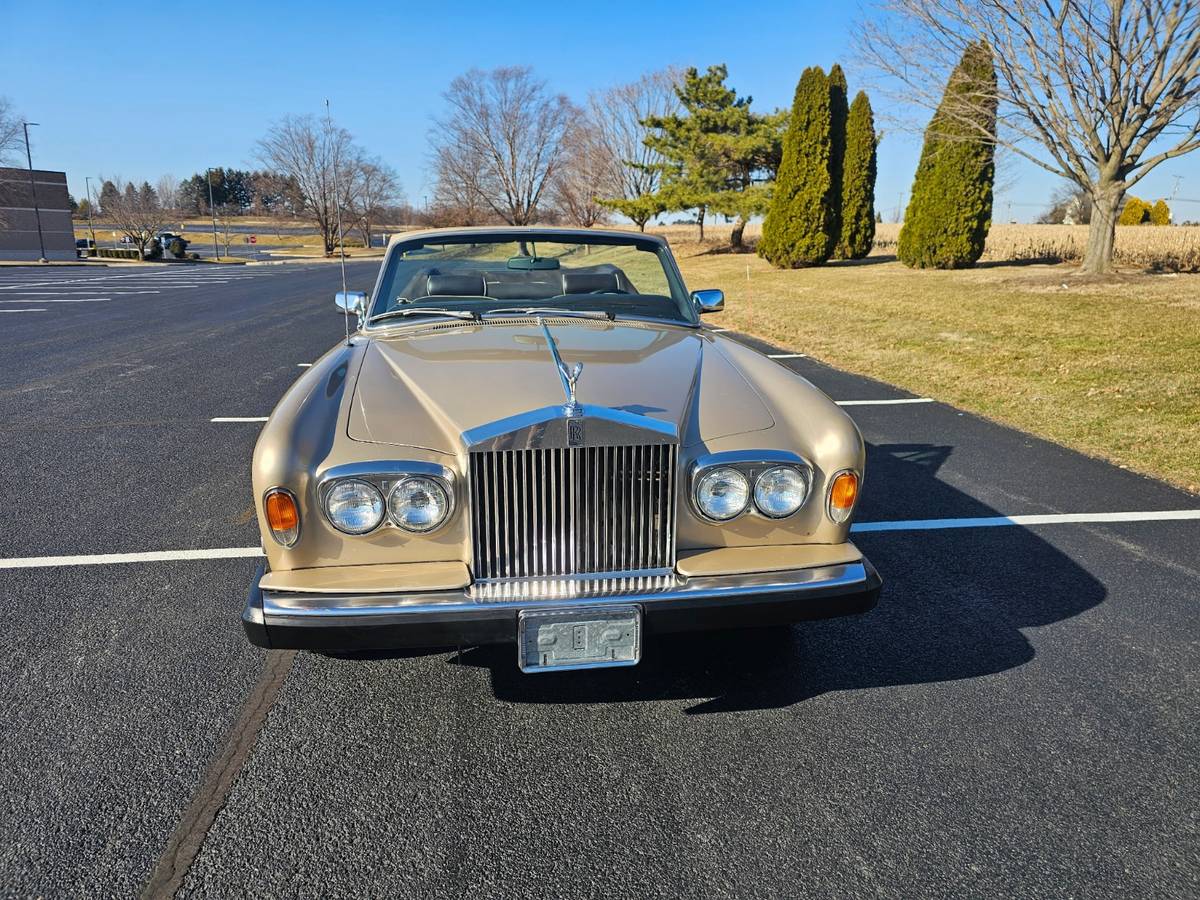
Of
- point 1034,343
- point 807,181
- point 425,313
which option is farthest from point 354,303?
point 807,181

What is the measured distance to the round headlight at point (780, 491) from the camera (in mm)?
2598

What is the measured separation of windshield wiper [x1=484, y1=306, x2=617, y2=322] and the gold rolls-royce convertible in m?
1.01

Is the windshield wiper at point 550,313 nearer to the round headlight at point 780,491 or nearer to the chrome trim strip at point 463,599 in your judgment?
the round headlight at point 780,491

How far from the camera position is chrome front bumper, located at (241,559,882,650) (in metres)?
2.30

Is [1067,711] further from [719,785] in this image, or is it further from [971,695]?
[719,785]

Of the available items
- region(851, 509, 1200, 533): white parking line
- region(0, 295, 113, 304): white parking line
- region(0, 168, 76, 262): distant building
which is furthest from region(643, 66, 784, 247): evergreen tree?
region(0, 168, 76, 262): distant building

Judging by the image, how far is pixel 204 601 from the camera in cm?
349

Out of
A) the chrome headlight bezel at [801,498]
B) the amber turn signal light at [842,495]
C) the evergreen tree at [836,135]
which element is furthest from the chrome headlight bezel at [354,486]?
the evergreen tree at [836,135]

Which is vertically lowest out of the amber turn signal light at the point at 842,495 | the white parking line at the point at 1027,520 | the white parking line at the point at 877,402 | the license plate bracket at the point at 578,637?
the white parking line at the point at 1027,520

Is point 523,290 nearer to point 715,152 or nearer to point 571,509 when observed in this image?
point 571,509

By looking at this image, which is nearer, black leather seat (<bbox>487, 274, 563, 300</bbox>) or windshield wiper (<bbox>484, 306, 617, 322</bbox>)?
windshield wiper (<bbox>484, 306, 617, 322</bbox>)

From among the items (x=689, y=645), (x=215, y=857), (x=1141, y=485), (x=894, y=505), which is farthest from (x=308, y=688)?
(x=1141, y=485)

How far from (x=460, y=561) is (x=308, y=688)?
34.8 inches

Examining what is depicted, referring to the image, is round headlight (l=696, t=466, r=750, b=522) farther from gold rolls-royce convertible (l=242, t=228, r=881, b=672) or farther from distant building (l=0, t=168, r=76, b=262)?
distant building (l=0, t=168, r=76, b=262)
